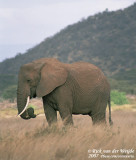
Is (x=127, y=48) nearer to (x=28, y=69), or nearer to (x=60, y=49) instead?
(x=60, y=49)

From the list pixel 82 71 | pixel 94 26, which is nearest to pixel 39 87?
pixel 82 71

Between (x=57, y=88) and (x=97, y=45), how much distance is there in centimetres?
10790

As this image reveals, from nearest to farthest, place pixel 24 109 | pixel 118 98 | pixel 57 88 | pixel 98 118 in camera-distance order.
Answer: pixel 24 109 < pixel 57 88 < pixel 98 118 < pixel 118 98

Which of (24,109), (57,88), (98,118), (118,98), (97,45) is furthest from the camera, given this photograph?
(97,45)

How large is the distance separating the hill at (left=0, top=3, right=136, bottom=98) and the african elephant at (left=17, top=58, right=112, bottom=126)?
84.3 meters

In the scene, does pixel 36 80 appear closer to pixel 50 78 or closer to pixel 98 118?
pixel 50 78

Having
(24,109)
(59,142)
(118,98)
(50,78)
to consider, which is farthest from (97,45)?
(59,142)

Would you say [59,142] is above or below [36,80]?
below

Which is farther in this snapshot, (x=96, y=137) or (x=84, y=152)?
(x=96, y=137)

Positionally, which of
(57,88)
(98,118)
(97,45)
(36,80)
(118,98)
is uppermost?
(36,80)

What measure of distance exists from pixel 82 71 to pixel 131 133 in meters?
2.52

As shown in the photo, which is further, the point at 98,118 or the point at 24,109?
the point at 98,118

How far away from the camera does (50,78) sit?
32.5 ft

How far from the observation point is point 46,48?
12019 centimetres
